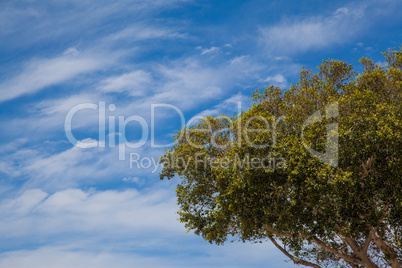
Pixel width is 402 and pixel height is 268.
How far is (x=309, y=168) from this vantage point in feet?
68.9

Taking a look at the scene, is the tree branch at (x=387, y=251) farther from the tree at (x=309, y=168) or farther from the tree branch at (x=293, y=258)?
the tree branch at (x=293, y=258)

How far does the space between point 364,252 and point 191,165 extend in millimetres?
11885

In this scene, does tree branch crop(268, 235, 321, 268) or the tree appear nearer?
the tree

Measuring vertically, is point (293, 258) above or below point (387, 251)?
below

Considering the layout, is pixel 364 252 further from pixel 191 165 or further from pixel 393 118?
pixel 191 165

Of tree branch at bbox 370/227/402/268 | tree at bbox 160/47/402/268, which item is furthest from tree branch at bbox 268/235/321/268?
tree branch at bbox 370/227/402/268

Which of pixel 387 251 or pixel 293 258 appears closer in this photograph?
pixel 387 251

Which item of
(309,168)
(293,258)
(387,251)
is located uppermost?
(309,168)

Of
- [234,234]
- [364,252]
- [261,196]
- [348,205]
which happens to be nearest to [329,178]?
[348,205]

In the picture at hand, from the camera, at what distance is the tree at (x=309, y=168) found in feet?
67.9

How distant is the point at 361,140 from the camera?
2070 cm

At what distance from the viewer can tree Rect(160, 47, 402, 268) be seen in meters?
20.7

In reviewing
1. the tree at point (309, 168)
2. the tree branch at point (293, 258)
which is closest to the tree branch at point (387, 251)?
the tree at point (309, 168)

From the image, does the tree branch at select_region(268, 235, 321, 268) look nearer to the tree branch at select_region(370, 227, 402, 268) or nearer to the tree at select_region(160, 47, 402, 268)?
the tree at select_region(160, 47, 402, 268)
